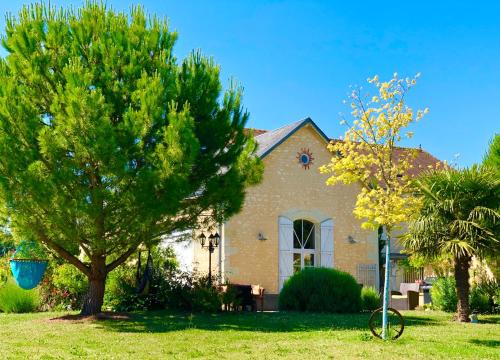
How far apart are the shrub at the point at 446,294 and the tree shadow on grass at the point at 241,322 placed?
8.89 ft

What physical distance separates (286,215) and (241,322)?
28.0 feet

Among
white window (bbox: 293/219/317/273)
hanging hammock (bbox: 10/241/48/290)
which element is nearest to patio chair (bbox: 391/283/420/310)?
white window (bbox: 293/219/317/273)

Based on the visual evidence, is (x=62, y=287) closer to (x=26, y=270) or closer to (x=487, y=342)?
(x=26, y=270)

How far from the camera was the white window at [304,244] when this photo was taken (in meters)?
22.2

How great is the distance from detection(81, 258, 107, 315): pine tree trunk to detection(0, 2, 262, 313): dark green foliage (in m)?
0.03

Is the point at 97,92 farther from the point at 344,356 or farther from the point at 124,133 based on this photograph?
the point at 344,356

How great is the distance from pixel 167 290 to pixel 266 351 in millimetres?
7734

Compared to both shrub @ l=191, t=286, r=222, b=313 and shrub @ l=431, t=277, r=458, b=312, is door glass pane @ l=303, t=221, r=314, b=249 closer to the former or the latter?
shrub @ l=431, t=277, r=458, b=312

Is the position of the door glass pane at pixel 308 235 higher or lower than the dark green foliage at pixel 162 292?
higher

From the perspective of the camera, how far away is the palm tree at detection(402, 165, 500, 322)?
48.5 feet

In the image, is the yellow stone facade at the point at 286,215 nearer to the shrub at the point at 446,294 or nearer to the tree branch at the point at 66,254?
the shrub at the point at 446,294

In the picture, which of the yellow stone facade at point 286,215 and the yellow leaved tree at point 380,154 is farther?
the yellow stone facade at point 286,215

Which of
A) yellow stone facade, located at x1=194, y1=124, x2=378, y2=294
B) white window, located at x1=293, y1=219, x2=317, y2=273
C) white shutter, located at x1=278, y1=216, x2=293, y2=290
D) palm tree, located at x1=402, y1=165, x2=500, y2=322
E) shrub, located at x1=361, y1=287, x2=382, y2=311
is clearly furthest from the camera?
white window, located at x1=293, y1=219, x2=317, y2=273

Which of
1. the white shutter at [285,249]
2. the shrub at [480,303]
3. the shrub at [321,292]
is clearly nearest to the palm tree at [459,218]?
the shrub at [321,292]
